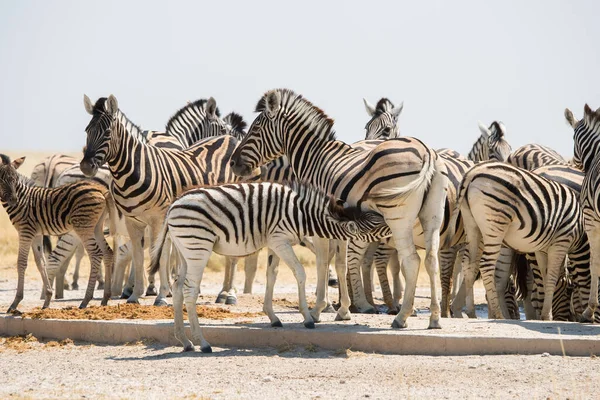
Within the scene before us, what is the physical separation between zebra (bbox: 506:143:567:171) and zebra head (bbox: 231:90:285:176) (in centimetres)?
638

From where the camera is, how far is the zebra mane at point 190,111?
19.8 meters

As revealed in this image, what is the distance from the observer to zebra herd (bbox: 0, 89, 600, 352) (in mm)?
10555

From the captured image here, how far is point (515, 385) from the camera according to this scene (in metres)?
8.39

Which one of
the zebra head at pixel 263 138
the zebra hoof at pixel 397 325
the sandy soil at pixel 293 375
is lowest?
the sandy soil at pixel 293 375

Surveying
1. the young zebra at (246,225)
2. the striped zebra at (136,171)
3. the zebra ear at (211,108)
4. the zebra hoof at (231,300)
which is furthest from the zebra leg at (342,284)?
the zebra ear at (211,108)

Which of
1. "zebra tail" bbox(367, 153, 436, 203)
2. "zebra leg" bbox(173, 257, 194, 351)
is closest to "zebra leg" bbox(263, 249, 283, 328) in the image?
"zebra leg" bbox(173, 257, 194, 351)

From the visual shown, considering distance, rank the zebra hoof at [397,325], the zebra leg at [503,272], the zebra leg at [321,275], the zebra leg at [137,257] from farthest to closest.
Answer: the zebra leg at [137,257]
the zebra leg at [503,272]
the zebra leg at [321,275]
the zebra hoof at [397,325]

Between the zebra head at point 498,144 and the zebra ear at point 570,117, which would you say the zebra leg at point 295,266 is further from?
the zebra head at point 498,144

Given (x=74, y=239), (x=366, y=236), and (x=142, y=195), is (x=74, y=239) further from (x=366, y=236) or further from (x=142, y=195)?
(x=366, y=236)

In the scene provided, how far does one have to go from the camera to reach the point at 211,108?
1967cm

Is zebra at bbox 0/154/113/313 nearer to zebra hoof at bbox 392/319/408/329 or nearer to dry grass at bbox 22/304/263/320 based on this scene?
dry grass at bbox 22/304/263/320

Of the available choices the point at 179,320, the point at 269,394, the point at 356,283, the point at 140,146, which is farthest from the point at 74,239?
the point at 269,394

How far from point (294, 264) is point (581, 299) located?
528cm

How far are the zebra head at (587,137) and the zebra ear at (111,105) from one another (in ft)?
21.7
